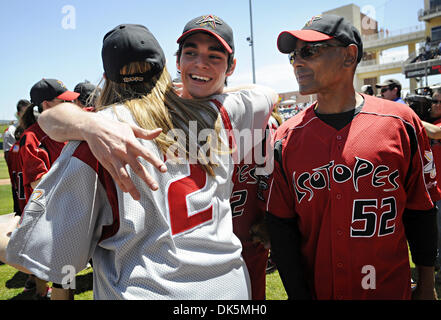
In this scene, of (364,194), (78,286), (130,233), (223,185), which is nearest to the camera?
(130,233)

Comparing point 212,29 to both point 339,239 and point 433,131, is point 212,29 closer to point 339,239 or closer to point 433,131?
point 339,239

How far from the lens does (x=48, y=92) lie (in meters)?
3.50

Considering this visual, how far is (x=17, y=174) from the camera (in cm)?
397

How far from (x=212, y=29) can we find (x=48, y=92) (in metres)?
2.63

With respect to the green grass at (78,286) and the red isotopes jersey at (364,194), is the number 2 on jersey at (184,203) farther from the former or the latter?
the green grass at (78,286)

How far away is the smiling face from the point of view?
1.72m

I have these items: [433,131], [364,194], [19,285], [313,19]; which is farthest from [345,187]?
[19,285]

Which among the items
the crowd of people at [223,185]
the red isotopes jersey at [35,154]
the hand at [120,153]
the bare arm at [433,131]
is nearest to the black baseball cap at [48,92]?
the red isotopes jersey at [35,154]

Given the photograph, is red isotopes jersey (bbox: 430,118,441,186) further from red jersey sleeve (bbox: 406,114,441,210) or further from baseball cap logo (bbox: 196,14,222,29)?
baseball cap logo (bbox: 196,14,222,29)

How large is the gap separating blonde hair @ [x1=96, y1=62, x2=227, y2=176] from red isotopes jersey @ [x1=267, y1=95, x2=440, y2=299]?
0.58 meters

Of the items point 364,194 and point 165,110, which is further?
Result: point 364,194

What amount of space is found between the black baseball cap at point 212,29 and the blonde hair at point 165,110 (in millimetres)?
398
